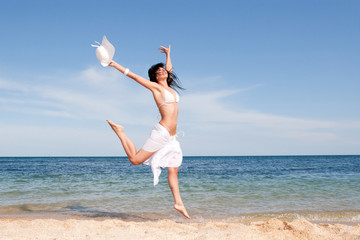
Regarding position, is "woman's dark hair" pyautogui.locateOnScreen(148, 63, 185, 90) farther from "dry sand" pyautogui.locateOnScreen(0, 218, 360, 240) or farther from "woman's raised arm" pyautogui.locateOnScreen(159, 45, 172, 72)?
"dry sand" pyautogui.locateOnScreen(0, 218, 360, 240)

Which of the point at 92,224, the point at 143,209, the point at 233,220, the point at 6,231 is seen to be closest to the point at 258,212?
the point at 233,220

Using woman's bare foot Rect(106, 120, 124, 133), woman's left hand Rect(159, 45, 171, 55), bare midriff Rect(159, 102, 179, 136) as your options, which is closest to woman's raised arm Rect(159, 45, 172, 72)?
woman's left hand Rect(159, 45, 171, 55)

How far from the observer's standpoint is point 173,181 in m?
4.85

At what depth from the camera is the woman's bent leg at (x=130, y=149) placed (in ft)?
15.0

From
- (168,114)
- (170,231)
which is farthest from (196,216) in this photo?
(168,114)

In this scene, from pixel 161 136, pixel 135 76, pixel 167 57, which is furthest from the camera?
pixel 167 57

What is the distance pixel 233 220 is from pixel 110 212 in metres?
2.87

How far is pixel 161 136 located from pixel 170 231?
138cm

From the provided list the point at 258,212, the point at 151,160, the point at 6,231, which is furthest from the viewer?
the point at 258,212

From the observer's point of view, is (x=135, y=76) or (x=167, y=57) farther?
(x=167, y=57)

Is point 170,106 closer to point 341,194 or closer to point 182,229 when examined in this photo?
point 182,229

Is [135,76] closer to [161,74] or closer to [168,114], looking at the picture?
[161,74]

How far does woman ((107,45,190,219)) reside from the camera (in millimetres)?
4562

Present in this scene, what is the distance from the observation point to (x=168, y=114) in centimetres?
458
